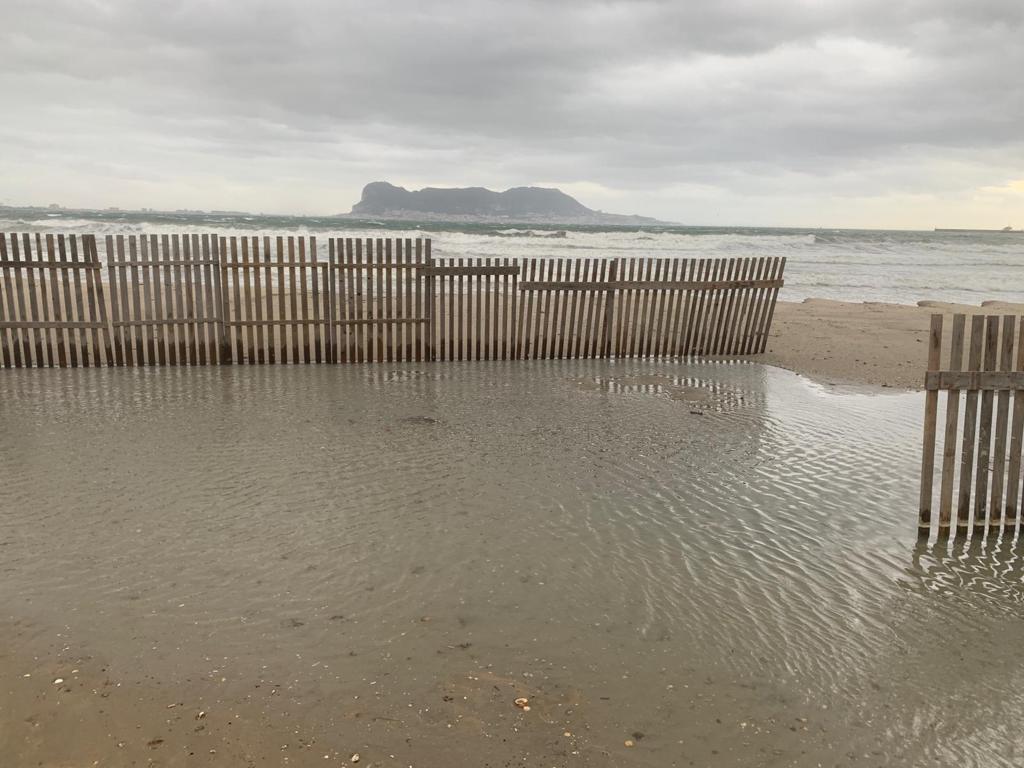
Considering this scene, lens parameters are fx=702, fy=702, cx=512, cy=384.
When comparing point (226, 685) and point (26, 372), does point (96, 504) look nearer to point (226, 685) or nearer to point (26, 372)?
point (226, 685)

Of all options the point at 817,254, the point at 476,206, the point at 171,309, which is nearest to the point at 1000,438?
the point at 171,309

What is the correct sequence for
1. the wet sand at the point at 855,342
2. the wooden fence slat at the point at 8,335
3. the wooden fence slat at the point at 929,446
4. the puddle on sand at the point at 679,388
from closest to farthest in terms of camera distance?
the wooden fence slat at the point at 929,446
the puddle on sand at the point at 679,388
the wooden fence slat at the point at 8,335
the wet sand at the point at 855,342

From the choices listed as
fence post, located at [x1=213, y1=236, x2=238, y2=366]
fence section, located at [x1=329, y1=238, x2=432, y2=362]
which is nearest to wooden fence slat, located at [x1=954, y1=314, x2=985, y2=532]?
fence section, located at [x1=329, y1=238, x2=432, y2=362]

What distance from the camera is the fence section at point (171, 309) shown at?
33.9 ft

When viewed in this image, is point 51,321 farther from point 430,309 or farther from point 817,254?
point 817,254

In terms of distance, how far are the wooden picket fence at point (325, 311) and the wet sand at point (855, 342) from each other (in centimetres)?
115

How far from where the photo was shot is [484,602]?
13.7 ft

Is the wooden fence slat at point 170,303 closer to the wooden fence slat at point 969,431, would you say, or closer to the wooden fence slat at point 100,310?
the wooden fence slat at point 100,310

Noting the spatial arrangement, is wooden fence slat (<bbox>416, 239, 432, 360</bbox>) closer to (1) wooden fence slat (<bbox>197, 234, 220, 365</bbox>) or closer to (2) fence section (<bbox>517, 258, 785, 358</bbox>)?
(2) fence section (<bbox>517, 258, 785, 358</bbox>)

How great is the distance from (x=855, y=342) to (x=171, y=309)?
41.5 feet

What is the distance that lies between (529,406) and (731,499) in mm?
3504

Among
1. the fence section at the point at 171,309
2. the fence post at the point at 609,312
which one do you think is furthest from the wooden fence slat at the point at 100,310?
the fence post at the point at 609,312

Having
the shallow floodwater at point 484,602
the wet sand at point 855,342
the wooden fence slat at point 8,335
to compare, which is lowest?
the shallow floodwater at point 484,602

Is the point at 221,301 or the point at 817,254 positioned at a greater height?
the point at 817,254
